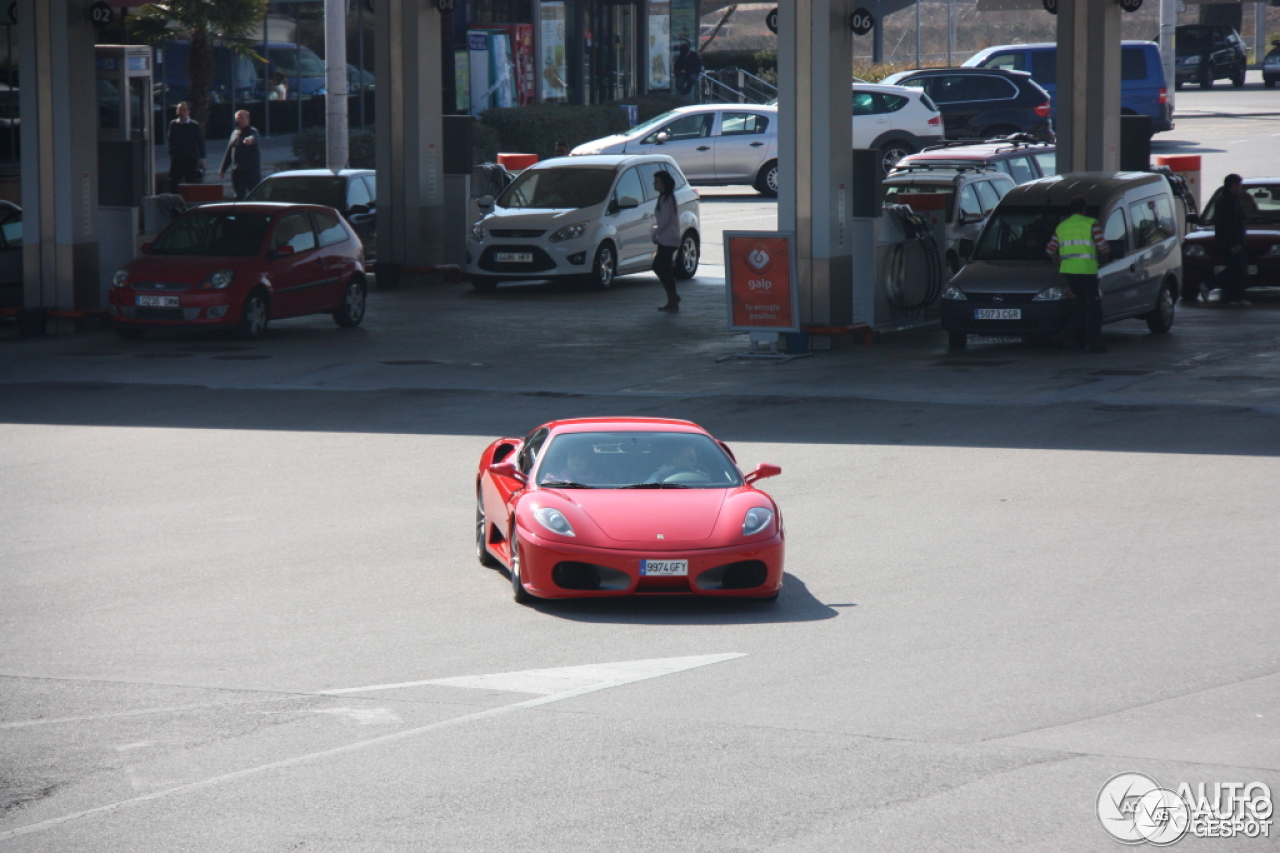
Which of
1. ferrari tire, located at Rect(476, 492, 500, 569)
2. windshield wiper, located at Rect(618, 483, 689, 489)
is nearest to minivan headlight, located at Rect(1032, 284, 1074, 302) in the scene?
ferrari tire, located at Rect(476, 492, 500, 569)

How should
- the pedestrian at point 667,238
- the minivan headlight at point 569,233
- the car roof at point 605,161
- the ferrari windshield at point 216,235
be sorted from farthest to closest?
the car roof at point 605,161, the minivan headlight at point 569,233, the pedestrian at point 667,238, the ferrari windshield at point 216,235

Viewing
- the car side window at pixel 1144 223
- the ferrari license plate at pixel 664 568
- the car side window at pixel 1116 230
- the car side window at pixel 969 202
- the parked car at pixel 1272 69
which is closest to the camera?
the ferrari license plate at pixel 664 568

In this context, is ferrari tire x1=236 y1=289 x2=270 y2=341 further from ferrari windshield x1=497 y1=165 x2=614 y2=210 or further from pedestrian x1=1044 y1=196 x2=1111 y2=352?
pedestrian x1=1044 y1=196 x2=1111 y2=352

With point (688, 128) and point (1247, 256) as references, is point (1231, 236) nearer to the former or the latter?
point (1247, 256)

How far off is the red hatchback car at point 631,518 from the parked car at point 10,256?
15.4m

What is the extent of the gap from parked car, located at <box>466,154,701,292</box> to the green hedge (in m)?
16.1

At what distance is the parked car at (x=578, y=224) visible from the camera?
27.0 meters

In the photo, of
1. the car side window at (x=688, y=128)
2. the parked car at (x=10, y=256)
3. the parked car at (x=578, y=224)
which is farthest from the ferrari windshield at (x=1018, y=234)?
the car side window at (x=688, y=128)

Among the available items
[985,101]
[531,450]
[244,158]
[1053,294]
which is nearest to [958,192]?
[1053,294]

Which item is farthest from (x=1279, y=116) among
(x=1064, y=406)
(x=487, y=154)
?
(x=1064, y=406)

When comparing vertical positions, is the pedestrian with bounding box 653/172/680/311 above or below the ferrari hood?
above

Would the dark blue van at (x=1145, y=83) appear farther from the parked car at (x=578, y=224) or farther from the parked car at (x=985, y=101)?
the parked car at (x=578, y=224)

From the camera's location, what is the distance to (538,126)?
44.3 meters

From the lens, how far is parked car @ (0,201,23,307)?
78.9ft
